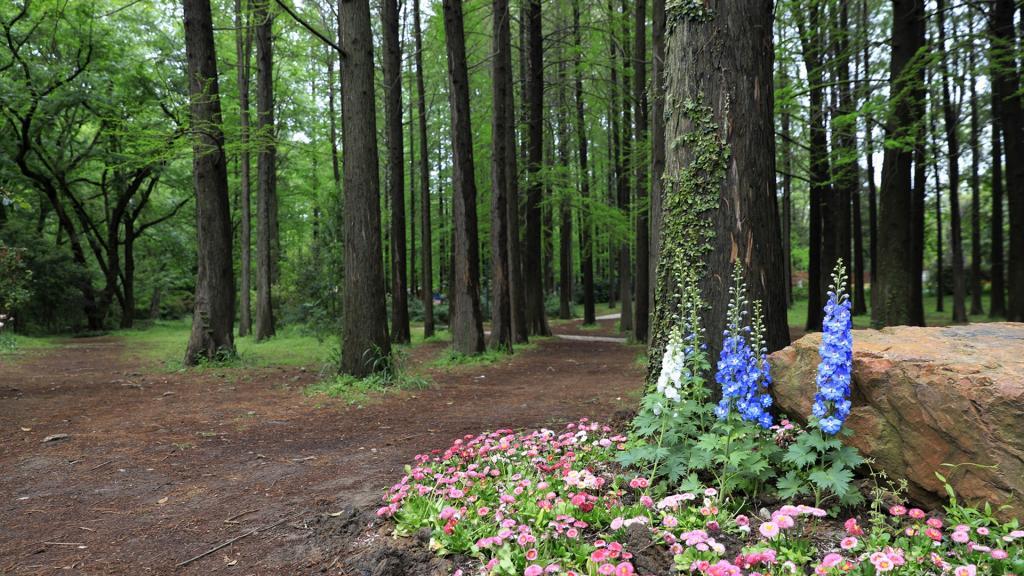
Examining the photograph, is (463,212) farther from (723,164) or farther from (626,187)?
(626,187)

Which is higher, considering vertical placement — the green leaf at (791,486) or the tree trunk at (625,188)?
the tree trunk at (625,188)

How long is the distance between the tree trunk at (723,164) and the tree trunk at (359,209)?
4.86m

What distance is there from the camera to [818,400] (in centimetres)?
245

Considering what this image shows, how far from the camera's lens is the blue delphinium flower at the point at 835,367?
2391 mm

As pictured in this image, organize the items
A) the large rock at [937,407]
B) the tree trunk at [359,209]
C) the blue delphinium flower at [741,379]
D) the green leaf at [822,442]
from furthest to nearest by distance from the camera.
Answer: the tree trunk at [359,209], the blue delphinium flower at [741,379], the green leaf at [822,442], the large rock at [937,407]

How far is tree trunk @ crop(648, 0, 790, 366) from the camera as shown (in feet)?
11.5

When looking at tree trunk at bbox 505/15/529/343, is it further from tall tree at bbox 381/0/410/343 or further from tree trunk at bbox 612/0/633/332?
tree trunk at bbox 612/0/633/332

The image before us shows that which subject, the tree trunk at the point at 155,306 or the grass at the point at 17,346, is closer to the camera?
the grass at the point at 17,346

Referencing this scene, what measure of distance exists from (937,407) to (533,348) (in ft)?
33.7

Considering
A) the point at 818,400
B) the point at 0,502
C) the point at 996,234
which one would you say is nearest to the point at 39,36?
the point at 0,502

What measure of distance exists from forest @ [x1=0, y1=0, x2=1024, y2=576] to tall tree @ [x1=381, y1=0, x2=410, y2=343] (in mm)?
112

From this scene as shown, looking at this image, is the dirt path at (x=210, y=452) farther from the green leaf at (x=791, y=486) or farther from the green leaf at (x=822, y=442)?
the green leaf at (x=822, y=442)

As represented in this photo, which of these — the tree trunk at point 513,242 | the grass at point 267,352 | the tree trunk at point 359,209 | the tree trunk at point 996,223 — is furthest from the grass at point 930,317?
the grass at point 267,352

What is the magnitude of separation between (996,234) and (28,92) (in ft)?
94.4
